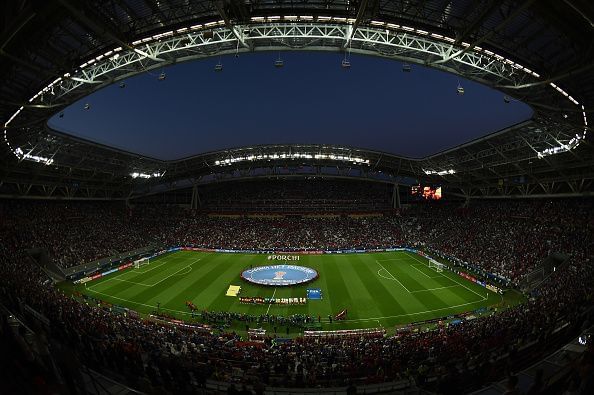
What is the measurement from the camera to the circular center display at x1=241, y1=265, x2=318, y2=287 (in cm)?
3588

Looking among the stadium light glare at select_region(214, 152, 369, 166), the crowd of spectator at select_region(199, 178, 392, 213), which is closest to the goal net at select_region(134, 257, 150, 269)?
the stadium light glare at select_region(214, 152, 369, 166)

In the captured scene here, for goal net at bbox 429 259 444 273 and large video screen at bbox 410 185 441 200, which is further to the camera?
large video screen at bbox 410 185 441 200

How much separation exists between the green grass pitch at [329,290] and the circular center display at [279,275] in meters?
0.79

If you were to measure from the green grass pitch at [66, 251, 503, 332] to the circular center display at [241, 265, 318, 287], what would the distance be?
786mm

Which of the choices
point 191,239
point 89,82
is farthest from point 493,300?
point 191,239

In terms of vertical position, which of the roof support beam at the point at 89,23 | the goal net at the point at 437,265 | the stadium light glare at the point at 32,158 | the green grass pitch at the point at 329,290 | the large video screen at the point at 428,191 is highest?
the roof support beam at the point at 89,23

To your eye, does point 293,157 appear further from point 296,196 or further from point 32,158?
point 32,158

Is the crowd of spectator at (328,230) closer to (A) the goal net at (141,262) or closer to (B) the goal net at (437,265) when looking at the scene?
(B) the goal net at (437,265)

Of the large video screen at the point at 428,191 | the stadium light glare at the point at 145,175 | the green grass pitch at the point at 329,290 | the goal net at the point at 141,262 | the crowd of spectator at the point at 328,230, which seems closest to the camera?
the green grass pitch at the point at 329,290

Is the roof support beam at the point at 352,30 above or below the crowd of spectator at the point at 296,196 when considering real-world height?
above

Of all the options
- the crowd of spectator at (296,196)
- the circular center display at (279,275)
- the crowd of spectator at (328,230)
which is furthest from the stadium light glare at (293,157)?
the circular center display at (279,275)

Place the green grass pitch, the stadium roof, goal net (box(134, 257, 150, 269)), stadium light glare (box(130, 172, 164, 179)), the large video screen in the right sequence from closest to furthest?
the stadium roof
the green grass pitch
goal net (box(134, 257, 150, 269))
the large video screen
stadium light glare (box(130, 172, 164, 179))

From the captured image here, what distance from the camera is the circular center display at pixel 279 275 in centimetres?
3588

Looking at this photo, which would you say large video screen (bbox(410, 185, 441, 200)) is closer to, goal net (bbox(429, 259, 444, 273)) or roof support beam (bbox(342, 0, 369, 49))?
goal net (bbox(429, 259, 444, 273))
